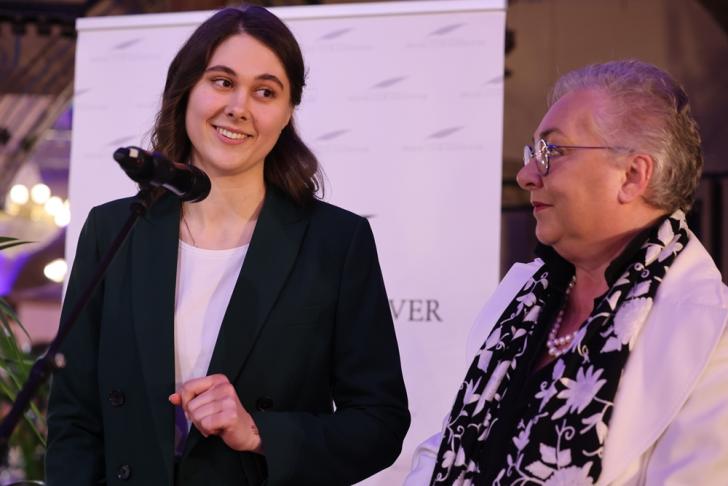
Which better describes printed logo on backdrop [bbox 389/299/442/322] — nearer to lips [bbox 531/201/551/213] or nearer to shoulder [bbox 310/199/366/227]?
shoulder [bbox 310/199/366/227]

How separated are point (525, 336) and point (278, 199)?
66cm

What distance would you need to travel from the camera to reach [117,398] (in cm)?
210

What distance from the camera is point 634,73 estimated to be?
2.04 meters

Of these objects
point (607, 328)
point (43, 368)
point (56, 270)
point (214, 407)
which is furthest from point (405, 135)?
point (56, 270)

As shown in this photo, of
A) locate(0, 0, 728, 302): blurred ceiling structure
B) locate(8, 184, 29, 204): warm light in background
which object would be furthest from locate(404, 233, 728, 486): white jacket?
locate(8, 184, 29, 204): warm light in background

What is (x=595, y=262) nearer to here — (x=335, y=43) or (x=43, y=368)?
(x=43, y=368)

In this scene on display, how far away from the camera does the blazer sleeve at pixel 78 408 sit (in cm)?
212

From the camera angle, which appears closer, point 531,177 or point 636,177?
point 636,177

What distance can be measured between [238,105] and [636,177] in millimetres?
876

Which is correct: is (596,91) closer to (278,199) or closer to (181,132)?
(278,199)

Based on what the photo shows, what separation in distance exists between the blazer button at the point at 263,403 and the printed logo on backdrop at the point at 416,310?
1.71m

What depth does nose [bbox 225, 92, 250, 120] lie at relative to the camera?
7.18 feet

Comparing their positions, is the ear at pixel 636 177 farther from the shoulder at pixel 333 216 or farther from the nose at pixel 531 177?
the shoulder at pixel 333 216

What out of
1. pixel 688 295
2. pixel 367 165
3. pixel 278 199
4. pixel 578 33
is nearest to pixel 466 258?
pixel 367 165
